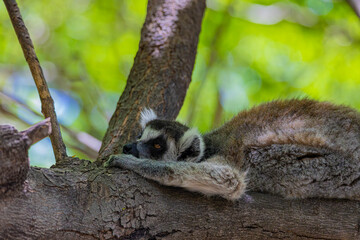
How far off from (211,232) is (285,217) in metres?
0.74

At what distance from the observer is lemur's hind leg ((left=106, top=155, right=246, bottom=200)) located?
347 cm

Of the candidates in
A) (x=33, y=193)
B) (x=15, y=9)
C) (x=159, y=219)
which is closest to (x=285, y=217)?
(x=159, y=219)

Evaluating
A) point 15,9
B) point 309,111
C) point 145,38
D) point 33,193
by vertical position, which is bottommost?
point 33,193

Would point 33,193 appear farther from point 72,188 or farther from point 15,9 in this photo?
point 15,9

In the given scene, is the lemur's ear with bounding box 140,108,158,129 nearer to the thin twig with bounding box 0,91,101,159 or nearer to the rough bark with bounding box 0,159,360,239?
the rough bark with bounding box 0,159,360,239

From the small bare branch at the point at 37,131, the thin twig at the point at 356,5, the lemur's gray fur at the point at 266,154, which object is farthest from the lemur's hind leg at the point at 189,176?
the thin twig at the point at 356,5

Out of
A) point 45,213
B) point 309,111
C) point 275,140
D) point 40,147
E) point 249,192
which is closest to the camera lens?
point 45,213

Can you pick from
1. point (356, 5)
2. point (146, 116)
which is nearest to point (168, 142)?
point (146, 116)

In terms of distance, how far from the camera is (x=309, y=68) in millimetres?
9547

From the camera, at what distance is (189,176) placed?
3512 millimetres

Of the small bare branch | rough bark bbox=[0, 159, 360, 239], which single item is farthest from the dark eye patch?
the small bare branch

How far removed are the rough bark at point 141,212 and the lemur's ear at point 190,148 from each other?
103 cm

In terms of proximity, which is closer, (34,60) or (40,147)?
(34,60)

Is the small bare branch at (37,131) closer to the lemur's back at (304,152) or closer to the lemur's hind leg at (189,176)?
the lemur's hind leg at (189,176)
